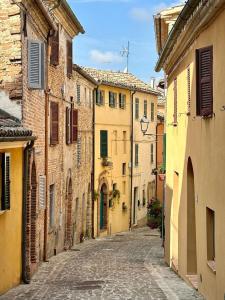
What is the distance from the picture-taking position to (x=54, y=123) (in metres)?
19.7

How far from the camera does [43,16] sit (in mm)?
16312

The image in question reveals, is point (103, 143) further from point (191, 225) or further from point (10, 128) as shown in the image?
point (10, 128)

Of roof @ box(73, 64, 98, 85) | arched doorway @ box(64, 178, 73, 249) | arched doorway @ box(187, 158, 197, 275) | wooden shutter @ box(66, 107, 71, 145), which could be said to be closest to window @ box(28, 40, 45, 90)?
arched doorway @ box(187, 158, 197, 275)

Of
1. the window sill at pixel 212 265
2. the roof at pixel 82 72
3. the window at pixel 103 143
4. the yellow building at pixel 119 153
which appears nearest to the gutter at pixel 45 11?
the window sill at pixel 212 265

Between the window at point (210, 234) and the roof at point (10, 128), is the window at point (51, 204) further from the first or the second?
the window at point (210, 234)

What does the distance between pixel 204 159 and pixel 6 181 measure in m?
4.01

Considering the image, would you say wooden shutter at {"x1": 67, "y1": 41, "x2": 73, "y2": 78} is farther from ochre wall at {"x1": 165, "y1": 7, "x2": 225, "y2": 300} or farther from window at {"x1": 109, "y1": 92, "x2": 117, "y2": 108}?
window at {"x1": 109, "y1": 92, "x2": 117, "y2": 108}

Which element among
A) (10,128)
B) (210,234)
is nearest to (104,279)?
(210,234)

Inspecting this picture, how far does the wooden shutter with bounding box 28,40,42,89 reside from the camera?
50.1 feet

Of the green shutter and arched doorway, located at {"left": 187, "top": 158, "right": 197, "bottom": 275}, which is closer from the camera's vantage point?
the green shutter

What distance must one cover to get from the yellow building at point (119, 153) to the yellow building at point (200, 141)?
55.6 ft

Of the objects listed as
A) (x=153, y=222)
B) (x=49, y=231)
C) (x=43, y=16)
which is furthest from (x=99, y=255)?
(x=43, y=16)

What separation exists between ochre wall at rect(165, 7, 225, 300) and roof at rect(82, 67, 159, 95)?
60.5ft

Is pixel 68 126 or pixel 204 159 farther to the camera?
pixel 68 126
